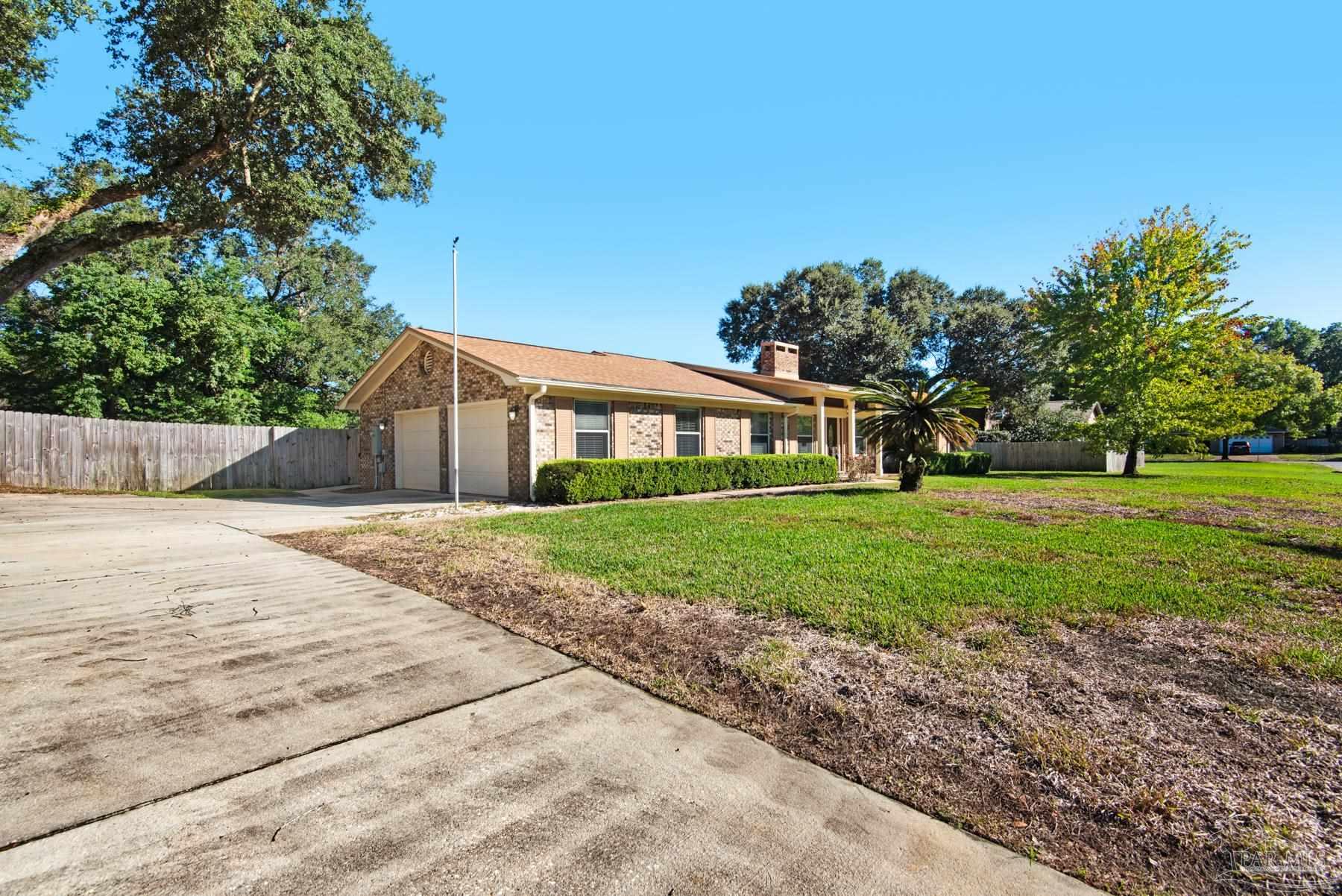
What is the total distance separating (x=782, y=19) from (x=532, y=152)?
24.5ft

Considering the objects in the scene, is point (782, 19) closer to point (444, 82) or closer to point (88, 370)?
point (444, 82)

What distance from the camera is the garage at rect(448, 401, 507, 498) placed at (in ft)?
45.4

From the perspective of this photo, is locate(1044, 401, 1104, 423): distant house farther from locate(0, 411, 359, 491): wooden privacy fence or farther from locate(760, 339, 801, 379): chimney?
locate(0, 411, 359, 491): wooden privacy fence

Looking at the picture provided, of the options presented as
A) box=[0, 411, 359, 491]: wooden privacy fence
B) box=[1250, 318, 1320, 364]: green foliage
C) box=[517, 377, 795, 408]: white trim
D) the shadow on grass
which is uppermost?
box=[1250, 318, 1320, 364]: green foliage

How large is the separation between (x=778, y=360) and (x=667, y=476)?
34.1ft

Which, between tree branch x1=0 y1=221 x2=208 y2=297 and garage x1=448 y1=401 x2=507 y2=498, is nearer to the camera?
tree branch x1=0 y1=221 x2=208 y2=297

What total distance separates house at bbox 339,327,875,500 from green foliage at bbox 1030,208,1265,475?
35.8 ft

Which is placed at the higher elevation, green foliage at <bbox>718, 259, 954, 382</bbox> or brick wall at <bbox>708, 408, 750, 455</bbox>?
green foliage at <bbox>718, 259, 954, 382</bbox>

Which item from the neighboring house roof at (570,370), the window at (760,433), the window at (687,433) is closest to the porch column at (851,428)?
the neighboring house roof at (570,370)

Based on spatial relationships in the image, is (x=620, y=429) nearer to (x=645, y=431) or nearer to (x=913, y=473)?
(x=645, y=431)

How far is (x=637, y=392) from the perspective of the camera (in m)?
14.4

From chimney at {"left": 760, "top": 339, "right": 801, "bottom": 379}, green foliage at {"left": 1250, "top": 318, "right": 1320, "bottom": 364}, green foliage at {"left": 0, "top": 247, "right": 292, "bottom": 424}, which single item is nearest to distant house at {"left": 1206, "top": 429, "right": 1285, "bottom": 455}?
green foliage at {"left": 1250, "top": 318, "right": 1320, "bottom": 364}

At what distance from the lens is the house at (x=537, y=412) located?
43.9 feet

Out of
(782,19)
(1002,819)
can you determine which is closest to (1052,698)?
(1002,819)
